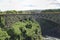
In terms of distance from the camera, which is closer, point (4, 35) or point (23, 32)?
point (4, 35)

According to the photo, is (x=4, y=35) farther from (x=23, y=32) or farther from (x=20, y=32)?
(x=23, y=32)

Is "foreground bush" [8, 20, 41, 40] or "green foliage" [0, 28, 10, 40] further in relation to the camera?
"foreground bush" [8, 20, 41, 40]

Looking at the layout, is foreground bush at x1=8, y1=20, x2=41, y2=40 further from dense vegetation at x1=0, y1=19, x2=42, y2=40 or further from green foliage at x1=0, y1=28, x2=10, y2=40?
green foliage at x1=0, y1=28, x2=10, y2=40

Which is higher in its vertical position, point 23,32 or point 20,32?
point 20,32

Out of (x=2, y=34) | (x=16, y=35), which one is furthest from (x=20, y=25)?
(x=2, y=34)

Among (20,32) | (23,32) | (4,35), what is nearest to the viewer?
(4,35)

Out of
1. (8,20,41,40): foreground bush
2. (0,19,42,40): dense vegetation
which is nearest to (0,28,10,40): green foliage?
(0,19,42,40): dense vegetation

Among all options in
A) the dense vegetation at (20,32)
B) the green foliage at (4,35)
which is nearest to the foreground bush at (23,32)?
the dense vegetation at (20,32)

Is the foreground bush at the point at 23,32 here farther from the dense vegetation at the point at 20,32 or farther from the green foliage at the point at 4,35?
the green foliage at the point at 4,35

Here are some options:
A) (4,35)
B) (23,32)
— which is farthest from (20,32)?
(4,35)

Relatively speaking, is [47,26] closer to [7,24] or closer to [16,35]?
[7,24]

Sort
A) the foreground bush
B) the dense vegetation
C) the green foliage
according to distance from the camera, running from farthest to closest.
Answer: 1. the foreground bush
2. the dense vegetation
3. the green foliage
